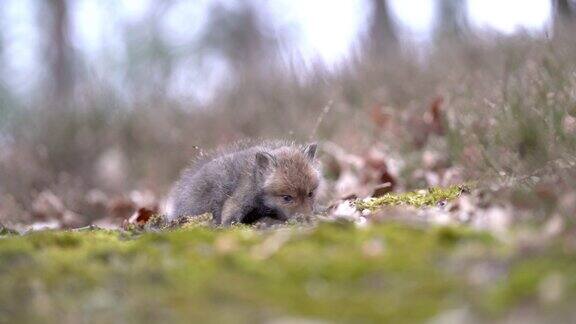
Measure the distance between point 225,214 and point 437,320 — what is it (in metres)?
4.23

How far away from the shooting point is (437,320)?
9.57 ft

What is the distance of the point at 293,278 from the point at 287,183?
350 centimetres

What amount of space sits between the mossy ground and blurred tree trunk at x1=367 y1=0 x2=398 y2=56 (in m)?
13.4

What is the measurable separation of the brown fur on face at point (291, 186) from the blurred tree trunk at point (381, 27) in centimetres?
1022

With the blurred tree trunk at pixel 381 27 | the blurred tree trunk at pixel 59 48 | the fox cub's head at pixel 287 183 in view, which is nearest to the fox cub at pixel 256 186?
the fox cub's head at pixel 287 183

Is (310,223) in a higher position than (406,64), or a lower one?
lower

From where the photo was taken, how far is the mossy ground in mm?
3088

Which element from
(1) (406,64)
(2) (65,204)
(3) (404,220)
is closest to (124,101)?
(2) (65,204)

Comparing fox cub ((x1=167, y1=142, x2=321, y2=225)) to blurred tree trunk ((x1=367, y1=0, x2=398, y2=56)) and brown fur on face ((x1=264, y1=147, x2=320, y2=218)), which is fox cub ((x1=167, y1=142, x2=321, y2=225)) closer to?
brown fur on face ((x1=264, y1=147, x2=320, y2=218))

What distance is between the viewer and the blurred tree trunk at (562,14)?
930 cm

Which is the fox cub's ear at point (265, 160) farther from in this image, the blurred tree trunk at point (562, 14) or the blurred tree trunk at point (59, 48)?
the blurred tree trunk at point (59, 48)

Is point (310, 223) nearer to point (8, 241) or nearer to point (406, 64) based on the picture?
point (8, 241)

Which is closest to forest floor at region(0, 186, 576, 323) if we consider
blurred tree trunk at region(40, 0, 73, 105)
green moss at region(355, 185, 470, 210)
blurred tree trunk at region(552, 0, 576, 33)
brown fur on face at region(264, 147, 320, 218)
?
green moss at region(355, 185, 470, 210)

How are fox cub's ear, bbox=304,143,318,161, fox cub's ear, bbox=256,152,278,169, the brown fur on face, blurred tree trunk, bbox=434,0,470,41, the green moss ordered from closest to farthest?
the green moss, the brown fur on face, fox cub's ear, bbox=256,152,278,169, fox cub's ear, bbox=304,143,318,161, blurred tree trunk, bbox=434,0,470,41
